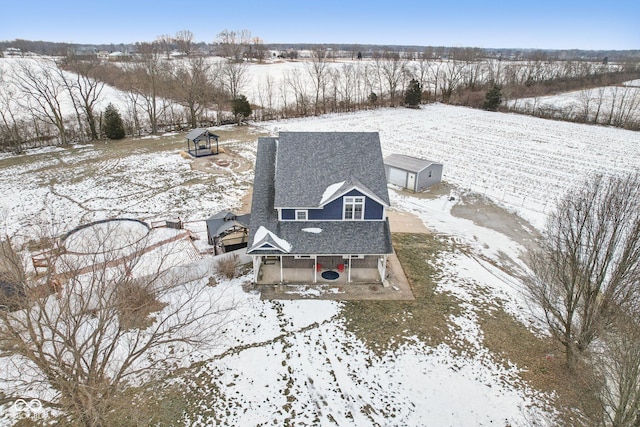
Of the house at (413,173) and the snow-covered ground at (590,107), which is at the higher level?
the snow-covered ground at (590,107)

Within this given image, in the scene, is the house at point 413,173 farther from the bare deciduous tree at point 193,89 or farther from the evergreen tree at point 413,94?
the evergreen tree at point 413,94

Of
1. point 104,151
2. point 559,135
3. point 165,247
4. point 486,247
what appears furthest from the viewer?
point 559,135

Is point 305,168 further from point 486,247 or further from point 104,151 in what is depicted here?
point 104,151

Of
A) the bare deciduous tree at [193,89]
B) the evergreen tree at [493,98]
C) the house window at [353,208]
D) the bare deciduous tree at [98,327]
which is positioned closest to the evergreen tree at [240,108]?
the bare deciduous tree at [193,89]

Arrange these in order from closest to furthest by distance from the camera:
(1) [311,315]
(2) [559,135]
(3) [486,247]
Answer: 1. (1) [311,315]
2. (3) [486,247]
3. (2) [559,135]

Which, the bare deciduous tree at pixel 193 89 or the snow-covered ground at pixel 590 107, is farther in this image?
the snow-covered ground at pixel 590 107

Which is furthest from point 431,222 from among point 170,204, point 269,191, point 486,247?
point 170,204

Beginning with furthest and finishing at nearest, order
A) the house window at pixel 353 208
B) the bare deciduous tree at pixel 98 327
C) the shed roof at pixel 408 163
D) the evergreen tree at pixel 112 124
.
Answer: the evergreen tree at pixel 112 124 → the shed roof at pixel 408 163 → the house window at pixel 353 208 → the bare deciduous tree at pixel 98 327
